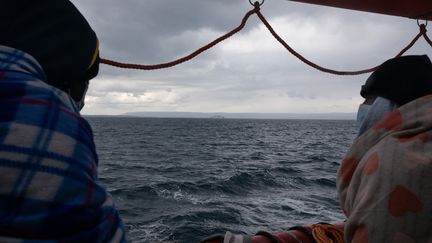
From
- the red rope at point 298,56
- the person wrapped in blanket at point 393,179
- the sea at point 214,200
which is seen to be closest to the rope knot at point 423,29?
the red rope at point 298,56

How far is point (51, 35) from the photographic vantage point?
0.99 m

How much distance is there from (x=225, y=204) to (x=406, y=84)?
9.49m

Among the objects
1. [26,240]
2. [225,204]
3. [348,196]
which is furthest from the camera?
[225,204]

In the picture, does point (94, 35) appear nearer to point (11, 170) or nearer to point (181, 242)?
point (11, 170)

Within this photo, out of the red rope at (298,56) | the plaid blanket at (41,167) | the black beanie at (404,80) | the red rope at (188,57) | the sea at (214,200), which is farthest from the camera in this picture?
the sea at (214,200)

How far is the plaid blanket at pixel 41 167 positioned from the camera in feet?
2.62

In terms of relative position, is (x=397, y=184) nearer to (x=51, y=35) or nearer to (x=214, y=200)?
(x=51, y=35)

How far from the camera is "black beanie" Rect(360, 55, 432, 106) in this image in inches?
64.6

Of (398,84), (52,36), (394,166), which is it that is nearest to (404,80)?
(398,84)

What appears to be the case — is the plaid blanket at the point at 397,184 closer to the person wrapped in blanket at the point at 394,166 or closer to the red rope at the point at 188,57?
the person wrapped in blanket at the point at 394,166

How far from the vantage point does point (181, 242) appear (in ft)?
24.5

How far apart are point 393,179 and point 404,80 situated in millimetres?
567

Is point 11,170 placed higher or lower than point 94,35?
lower

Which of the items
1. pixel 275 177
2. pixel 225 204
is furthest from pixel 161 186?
pixel 275 177
